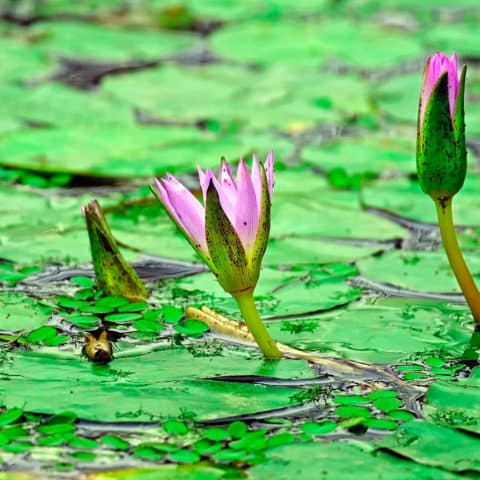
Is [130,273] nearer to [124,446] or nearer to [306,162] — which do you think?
[124,446]

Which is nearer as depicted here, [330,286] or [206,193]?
[206,193]

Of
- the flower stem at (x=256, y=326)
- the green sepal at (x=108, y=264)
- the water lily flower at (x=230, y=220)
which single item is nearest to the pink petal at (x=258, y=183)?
the water lily flower at (x=230, y=220)

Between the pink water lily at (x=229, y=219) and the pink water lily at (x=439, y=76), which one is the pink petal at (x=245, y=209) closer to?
the pink water lily at (x=229, y=219)

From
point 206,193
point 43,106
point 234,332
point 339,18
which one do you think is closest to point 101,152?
point 43,106

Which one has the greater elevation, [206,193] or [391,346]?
[206,193]

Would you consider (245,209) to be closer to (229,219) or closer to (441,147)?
(229,219)

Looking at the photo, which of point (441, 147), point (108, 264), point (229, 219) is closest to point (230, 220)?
point (229, 219)
